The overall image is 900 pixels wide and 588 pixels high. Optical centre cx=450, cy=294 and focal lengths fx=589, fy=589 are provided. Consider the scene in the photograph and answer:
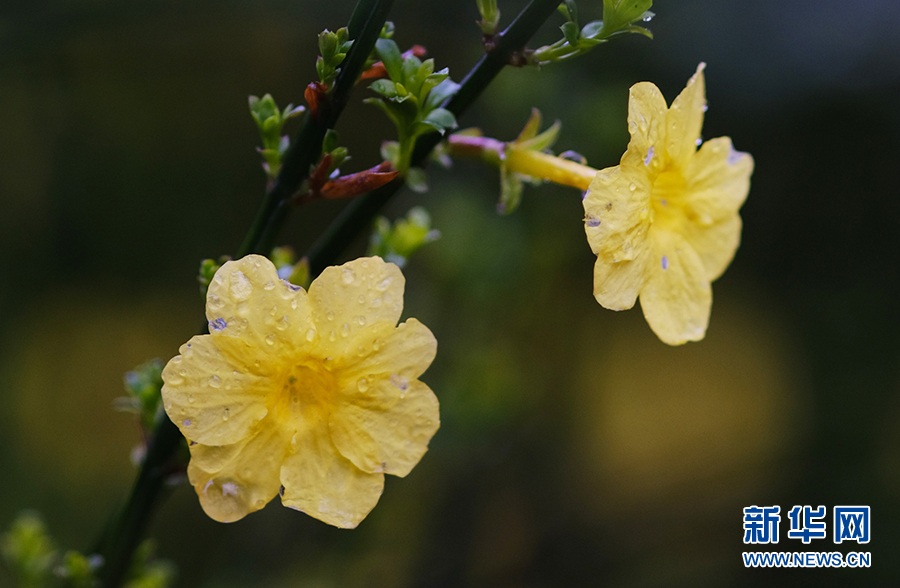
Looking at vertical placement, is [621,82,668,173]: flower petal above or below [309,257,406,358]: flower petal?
above

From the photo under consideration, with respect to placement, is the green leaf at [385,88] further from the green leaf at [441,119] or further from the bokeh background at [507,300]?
the bokeh background at [507,300]

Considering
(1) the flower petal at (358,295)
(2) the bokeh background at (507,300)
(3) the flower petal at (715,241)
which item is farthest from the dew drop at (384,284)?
(2) the bokeh background at (507,300)

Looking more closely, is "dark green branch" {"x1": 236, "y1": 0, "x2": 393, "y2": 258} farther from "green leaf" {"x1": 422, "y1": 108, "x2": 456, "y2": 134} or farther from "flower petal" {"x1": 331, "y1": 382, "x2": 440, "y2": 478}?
"flower petal" {"x1": 331, "y1": 382, "x2": 440, "y2": 478}

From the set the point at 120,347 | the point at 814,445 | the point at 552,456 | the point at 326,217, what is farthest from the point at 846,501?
the point at 120,347

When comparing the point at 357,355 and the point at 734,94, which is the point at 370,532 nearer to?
the point at 357,355

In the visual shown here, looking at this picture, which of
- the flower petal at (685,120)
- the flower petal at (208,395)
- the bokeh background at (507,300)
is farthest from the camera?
the bokeh background at (507,300)

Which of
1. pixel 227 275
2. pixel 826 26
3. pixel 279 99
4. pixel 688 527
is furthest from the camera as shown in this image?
pixel 688 527

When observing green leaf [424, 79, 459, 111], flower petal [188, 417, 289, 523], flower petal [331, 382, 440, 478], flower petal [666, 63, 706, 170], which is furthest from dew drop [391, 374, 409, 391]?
flower petal [666, 63, 706, 170]
